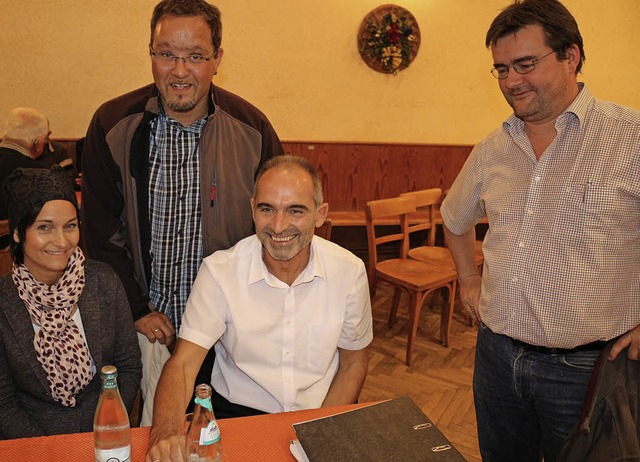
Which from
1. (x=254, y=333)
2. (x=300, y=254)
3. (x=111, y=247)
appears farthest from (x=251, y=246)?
(x=111, y=247)

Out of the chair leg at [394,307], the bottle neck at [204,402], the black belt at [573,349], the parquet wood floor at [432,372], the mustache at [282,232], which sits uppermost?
the mustache at [282,232]

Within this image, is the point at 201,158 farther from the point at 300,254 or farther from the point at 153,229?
the point at 300,254

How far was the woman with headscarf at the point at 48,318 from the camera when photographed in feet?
6.05

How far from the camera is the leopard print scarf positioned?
1870mm

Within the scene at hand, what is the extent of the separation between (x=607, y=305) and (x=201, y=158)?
148 centimetres

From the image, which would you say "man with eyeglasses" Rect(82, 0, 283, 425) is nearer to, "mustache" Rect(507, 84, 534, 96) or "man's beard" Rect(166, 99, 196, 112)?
"man's beard" Rect(166, 99, 196, 112)

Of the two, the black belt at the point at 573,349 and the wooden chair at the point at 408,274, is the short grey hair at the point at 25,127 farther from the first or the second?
the black belt at the point at 573,349

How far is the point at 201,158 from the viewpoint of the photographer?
213cm

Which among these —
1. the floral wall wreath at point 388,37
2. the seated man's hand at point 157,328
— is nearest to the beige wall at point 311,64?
the floral wall wreath at point 388,37

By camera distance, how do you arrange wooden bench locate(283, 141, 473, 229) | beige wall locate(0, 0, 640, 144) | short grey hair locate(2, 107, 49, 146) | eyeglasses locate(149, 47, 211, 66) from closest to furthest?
eyeglasses locate(149, 47, 211, 66), short grey hair locate(2, 107, 49, 146), beige wall locate(0, 0, 640, 144), wooden bench locate(283, 141, 473, 229)

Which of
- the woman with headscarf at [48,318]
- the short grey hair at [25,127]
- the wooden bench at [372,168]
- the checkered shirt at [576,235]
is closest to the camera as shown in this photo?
the checkered shirt at [576,235]

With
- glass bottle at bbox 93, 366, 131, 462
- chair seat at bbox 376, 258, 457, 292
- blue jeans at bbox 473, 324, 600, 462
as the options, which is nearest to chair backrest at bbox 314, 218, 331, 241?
chair seat at bbox 376, 258, 457, 292

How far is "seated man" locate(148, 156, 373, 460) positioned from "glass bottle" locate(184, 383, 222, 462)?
541 mm

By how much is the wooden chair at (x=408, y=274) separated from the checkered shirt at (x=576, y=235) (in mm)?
2099
